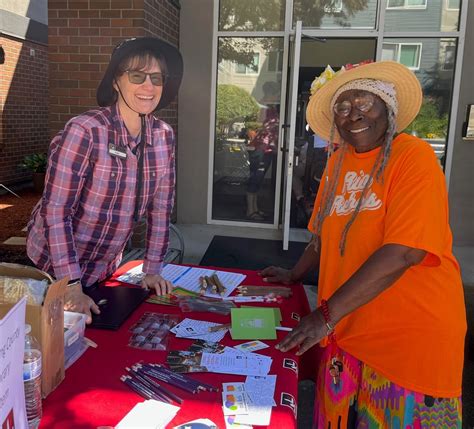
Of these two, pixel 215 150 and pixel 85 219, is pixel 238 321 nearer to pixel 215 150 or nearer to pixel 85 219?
pixel 85 219

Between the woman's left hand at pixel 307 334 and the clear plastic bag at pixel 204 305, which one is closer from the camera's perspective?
the woman's left hand at pixel 307 334

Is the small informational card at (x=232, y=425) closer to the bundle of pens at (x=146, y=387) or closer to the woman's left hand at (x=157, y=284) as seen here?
the bundle of pens at (x=146, y=387)

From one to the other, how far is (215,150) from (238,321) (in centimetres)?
494

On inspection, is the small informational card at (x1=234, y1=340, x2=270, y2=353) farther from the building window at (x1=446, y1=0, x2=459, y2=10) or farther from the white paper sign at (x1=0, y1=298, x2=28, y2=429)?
the building window at (x1=446, y1=0, x2=459, y2=10)

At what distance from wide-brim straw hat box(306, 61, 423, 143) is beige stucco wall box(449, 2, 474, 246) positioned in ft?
15.5

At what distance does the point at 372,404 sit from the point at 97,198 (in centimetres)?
124

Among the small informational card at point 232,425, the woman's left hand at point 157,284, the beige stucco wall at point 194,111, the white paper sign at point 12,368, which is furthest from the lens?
the beige stucco wall at point 194,111

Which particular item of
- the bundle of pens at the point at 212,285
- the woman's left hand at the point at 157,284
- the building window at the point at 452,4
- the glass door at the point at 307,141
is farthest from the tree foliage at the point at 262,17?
the woman's left hand at the point at 157,284

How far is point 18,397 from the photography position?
3.16 ft

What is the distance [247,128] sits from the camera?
6.42 metres

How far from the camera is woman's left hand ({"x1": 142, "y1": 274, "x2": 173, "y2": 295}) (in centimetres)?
202

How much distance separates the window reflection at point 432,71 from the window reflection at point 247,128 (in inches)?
61.3

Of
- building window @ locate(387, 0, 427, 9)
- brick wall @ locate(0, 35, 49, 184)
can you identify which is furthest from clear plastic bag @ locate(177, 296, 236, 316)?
brick wall @ locate(0, 35, 49, 184)

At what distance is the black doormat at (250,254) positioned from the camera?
5184 mm
